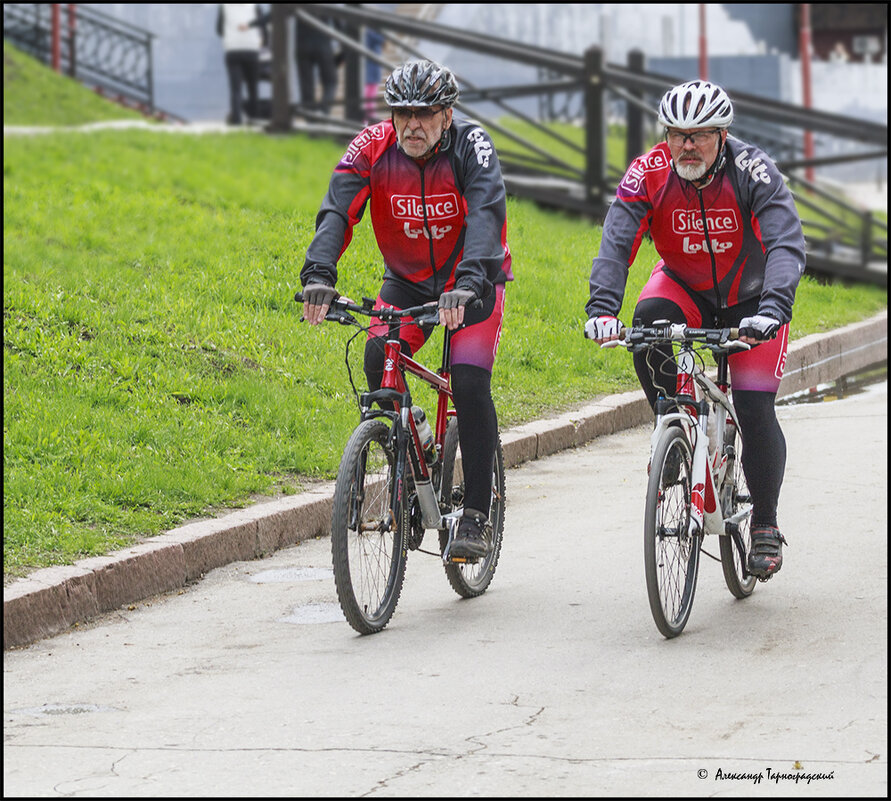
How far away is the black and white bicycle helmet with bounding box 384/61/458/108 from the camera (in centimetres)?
590

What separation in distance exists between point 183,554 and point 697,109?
9.24 ft

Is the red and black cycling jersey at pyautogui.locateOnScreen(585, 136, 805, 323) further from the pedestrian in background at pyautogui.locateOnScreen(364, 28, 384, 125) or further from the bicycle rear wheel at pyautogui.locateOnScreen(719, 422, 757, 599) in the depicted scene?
the pedestrian in background at pyautogui.locateOnScreen(364, 28, 384, 125)

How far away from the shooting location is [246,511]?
746 centimetres

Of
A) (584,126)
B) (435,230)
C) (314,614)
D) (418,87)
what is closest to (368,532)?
(314,614)

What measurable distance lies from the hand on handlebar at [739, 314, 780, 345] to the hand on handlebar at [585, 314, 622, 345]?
1.42 ft

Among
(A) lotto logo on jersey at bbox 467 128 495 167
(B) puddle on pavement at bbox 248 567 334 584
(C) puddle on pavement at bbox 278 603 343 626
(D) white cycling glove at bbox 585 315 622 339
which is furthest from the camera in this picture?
(B) puddle on pavement at bbox 248 567 334 584

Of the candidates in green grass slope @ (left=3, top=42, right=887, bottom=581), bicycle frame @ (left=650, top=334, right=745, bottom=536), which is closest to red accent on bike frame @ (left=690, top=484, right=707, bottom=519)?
bicycle frame @ (left=650, top=334, right=745, bottom=536)

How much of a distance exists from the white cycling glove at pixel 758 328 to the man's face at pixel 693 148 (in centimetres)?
68

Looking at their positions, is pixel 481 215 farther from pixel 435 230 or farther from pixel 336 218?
pixel 336 218

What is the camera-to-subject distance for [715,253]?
6.05 metres

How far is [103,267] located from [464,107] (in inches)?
272

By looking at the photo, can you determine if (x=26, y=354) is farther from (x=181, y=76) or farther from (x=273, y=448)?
(x=181, y=76)

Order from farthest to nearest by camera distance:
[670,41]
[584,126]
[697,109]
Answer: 1. [670,41]
2. [584,126]
3. [697,109]

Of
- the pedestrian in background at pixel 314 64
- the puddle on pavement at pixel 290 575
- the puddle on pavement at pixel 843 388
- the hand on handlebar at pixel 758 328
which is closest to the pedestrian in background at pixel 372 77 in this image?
the pedestrian in background at pixel 314 64
